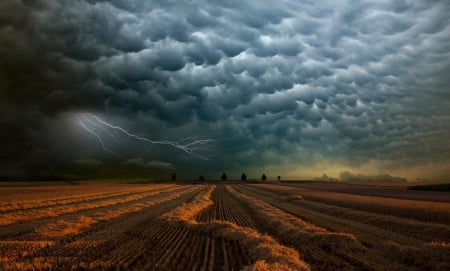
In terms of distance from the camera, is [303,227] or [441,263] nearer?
[441,263]

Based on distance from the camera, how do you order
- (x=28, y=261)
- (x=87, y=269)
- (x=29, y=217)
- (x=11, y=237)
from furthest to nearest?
(x=29, y=217) < (x=11, y=237) < (x=28, y=261) < (x=87, y=269)

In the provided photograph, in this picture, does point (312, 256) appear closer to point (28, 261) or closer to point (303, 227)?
point (303, 227)

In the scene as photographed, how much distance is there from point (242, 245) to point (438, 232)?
452 inches

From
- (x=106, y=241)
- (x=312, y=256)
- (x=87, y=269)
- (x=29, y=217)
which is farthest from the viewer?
(x=29, y=217)

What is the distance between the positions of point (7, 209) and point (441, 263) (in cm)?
3890

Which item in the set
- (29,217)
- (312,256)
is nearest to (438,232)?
(312,256)

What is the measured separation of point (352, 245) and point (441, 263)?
3820 mm

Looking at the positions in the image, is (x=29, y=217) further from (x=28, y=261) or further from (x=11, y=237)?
(x=28, y=261)

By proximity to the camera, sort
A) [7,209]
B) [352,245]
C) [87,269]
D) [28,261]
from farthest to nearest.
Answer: [7,209], [352,245], [28,261], [87,269]

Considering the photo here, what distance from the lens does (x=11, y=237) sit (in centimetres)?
2091

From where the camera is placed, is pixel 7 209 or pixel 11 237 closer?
pixel 11 237

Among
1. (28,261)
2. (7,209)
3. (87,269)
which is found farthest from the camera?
(7,209)

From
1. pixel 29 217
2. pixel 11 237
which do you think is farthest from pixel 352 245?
pixel 29 217

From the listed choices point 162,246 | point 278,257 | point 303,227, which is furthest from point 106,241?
point 303,227
